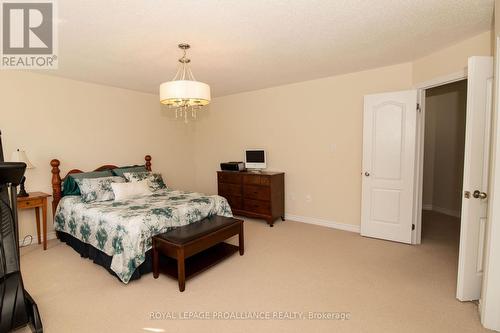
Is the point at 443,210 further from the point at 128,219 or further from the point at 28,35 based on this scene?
the point at 28,35

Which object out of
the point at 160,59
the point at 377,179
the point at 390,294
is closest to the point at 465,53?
the point at 377,179

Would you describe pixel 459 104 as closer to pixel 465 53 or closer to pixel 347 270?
pixel 465 53

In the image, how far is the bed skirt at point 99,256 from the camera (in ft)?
8.63

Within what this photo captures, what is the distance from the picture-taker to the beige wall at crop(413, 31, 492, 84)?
251 cm

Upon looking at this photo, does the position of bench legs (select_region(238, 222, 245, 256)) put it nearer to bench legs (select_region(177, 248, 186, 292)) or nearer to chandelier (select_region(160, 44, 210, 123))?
bench legs (select_region(177, 248, 186, 292))

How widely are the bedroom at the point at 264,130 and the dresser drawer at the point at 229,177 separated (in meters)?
0.62

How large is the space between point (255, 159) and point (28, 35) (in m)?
3.39

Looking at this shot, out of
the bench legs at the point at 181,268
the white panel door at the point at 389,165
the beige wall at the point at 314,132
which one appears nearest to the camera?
the bench legs at the point at 181,268

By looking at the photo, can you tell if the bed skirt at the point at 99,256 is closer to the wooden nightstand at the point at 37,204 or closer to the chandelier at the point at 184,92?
the wooden nightstand at the point at 37,204

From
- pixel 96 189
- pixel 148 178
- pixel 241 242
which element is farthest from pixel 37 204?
pixel 241 242

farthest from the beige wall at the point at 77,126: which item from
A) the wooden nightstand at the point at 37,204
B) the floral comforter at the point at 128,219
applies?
the floral comforter at the point at 128,219

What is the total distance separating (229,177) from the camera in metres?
4.77

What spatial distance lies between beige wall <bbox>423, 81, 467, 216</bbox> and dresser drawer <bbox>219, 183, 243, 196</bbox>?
152 inches

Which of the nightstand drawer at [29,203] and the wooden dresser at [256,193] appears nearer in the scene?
the nightstand drawer at [29,203]
